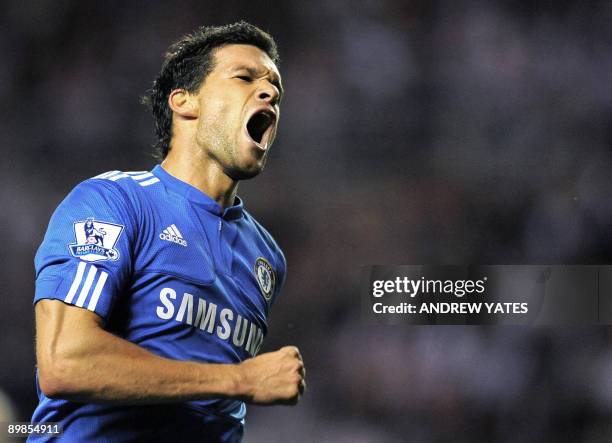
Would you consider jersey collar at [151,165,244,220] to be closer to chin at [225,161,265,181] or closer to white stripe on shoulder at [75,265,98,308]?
chin at [225,161,265,181]

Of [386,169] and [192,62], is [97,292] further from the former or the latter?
[386,169]

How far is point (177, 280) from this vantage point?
5.80 feet

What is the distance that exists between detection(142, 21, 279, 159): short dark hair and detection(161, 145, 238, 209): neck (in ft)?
0.76

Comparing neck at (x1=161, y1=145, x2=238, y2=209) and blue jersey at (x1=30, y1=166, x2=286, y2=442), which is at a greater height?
neck at (x1=161, y1=145, x2=238, y2=209)

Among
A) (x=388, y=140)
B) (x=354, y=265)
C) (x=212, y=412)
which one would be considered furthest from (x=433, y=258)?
(x=212, y=412)

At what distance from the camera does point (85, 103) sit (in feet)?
15.0

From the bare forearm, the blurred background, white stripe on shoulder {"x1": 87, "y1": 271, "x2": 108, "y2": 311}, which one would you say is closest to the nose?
white stripe on shoulder {"x1": 87, "y1": 271, "x2": 108, "y2": 311}

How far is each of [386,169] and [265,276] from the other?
2.48m

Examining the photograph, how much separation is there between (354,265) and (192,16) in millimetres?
1827

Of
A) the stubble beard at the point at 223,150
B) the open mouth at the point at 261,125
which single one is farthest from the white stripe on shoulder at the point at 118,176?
the open mouth at the point at 261,125

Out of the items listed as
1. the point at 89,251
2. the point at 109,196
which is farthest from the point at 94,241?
the point at 109,196

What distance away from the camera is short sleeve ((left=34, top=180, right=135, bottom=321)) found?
5.01ft

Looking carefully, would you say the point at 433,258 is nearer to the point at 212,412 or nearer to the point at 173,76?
the point at 173,76

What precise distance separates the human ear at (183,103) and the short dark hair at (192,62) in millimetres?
24
